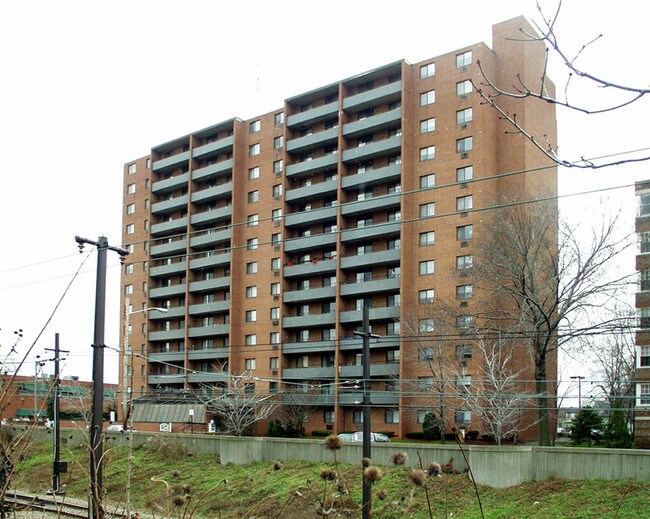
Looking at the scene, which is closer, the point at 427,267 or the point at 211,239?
the point at 427,267

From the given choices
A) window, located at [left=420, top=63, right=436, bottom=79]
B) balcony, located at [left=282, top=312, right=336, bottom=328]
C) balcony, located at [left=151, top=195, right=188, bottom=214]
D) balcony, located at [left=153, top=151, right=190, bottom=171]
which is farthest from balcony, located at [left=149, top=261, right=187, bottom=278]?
window, located at [left=420, top=63, right=436, bottom=79]

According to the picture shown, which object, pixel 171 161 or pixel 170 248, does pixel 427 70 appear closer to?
pixel 171 161

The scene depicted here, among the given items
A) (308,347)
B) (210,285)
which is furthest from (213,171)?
(308,347)

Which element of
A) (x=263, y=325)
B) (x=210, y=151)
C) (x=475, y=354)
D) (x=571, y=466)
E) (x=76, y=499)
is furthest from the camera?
(x=210, y=151)

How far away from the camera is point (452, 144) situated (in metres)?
60.7

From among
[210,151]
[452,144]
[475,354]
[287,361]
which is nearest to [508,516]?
[475,354]

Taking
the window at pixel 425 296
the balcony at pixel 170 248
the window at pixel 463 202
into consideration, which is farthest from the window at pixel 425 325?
the balcony at pixel 170 248

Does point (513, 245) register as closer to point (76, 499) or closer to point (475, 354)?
point (475, 354)

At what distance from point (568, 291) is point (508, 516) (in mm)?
17891

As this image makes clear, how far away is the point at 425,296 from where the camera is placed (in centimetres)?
6012

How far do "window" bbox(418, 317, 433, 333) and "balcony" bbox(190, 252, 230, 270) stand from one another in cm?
2545

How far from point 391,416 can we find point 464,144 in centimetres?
2246

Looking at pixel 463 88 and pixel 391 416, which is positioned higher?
pixel 463 88

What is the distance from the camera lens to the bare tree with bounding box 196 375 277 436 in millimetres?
58812
